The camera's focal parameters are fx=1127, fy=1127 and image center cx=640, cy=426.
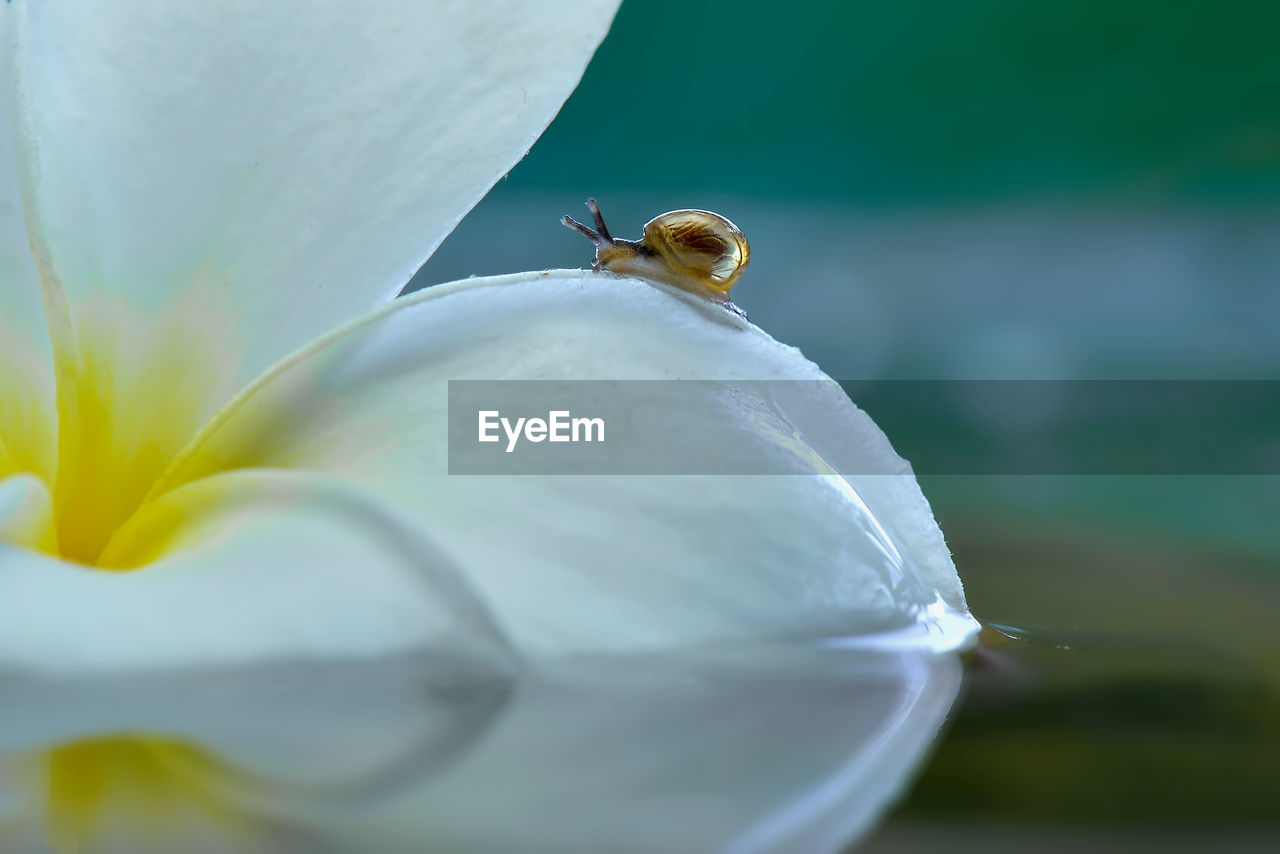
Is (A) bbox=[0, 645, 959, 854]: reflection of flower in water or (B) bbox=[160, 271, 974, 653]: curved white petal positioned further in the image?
(B) bbox=[160, 271, 974, 653]: curved white petal

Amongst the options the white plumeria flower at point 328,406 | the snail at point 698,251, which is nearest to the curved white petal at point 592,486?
the white plumeria flower at point 328,406

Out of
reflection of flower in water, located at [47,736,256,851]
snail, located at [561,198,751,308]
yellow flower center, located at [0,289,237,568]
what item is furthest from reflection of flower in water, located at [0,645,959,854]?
snail, located at [561,198,751,308]

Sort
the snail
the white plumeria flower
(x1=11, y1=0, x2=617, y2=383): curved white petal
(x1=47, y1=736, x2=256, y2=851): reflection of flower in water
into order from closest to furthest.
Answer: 1. (x1=47, y1=736, x2=256, y2=851): reflection of flower in water
2. the white plumeria flower
3. (x1=11, y1=0, x2=617, y2=383): curved white petal
4. the snail

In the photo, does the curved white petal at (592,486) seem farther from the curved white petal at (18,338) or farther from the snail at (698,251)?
the snail at (698,251)

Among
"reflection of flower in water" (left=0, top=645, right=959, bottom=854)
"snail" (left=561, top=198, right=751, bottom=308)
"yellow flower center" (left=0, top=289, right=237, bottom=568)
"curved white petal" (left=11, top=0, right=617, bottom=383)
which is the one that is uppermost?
"curved white petal" (left=11, top=0, right=617, bottom=383)

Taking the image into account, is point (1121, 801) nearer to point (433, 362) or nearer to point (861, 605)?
point (861, 605)

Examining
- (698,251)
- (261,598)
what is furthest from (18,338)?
(698,251)

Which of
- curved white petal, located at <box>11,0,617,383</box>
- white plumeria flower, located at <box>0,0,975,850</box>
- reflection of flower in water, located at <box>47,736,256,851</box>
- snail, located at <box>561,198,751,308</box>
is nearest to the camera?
reflection of flower in water, located at <box>47,736,256,851</box>

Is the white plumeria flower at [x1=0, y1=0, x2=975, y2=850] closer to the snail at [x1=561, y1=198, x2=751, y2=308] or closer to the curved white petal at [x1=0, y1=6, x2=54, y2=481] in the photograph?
the curved white petal at [x1=0, y1=6, x2=54, y2=481]

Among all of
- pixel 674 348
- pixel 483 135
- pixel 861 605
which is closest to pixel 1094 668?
pixel 861 605

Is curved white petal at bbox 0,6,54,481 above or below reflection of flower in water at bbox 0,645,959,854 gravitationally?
above
